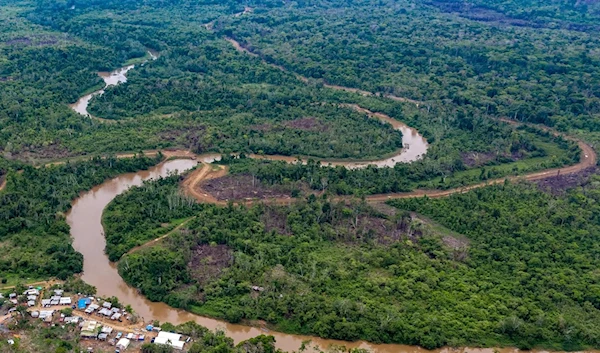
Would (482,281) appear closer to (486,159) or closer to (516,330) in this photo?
(516,330)

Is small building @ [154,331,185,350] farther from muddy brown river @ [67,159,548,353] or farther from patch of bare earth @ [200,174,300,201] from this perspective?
patch of bare earth @ [200,174,300,201]

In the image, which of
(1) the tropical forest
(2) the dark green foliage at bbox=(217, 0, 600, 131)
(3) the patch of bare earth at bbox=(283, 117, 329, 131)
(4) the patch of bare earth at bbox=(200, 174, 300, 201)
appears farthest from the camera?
(2) the dark green foliage at bbox=(217, 0, 600, 131)

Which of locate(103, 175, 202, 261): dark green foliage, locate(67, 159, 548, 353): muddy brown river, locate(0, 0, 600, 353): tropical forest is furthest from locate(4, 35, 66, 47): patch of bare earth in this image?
locate(103, 175, 202, 261): dark green foliage

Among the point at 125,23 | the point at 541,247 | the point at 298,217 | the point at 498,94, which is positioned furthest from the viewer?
the point at 125,23

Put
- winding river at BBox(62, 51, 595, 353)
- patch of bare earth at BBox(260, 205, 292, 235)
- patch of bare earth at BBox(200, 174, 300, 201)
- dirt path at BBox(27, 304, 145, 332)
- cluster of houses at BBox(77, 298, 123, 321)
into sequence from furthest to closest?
A: patch of bare earth at BBox(200, 174, 300, 201) < patch of bare earth at BBox(260, 205, 292, 235) < winding river at BBox(62, 51, 595, 353) < cluster of houses at BBox(77, 298, 123, 321) < dirt path at BBox(27, 304, 145, 332)

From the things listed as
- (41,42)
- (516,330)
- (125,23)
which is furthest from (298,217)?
(125,23)

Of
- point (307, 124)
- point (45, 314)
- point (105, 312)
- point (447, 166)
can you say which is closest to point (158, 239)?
point (105, 312)
